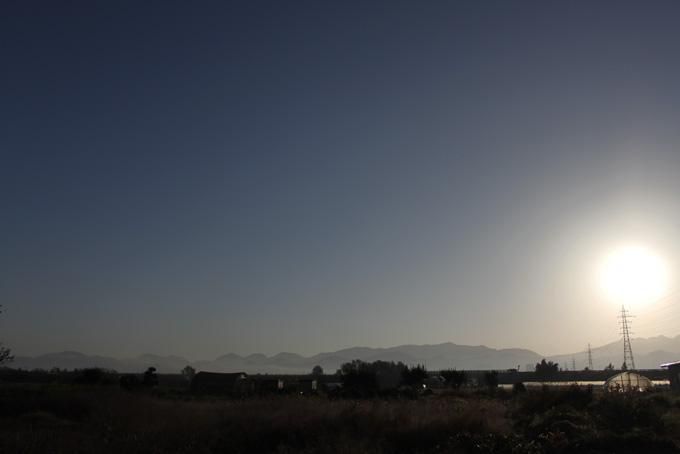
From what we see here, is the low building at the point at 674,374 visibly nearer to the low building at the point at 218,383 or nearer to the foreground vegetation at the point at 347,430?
the foreground vegetation at the point at 347,430

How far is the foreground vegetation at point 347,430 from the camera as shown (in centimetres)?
1598

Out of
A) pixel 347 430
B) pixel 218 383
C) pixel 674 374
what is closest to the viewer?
pixel 347 430

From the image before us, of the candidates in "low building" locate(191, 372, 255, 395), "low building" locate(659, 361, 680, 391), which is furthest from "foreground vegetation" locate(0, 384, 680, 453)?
"low building" locate(191, 372, 255, 395)

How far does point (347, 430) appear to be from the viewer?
1783 centimetres

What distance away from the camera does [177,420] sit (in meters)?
20.4

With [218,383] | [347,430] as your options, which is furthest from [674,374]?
[347,430]

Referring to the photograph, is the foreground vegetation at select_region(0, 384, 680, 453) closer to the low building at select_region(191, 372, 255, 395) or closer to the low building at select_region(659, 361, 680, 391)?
the low building at select_region(659, 361, 680, 391)

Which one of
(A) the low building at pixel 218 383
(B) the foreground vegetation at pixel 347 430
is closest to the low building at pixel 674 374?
(B) the foreground vegetation at pixel 347 430

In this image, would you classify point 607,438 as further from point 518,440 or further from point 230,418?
point 230,418

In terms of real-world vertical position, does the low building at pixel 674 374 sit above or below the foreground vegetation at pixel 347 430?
above

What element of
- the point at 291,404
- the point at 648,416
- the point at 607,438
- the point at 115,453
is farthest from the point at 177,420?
the point at 648,416

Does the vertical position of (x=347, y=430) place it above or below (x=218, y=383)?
above

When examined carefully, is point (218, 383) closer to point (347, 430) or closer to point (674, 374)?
point (674, 374)

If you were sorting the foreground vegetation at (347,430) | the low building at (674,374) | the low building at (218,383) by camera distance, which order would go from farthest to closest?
the low building at (218,383), the low building at (674,374), the foreground vegetation at (347,430)
